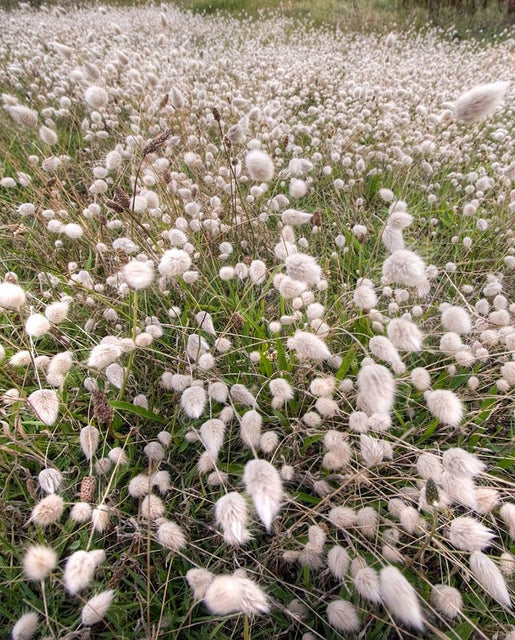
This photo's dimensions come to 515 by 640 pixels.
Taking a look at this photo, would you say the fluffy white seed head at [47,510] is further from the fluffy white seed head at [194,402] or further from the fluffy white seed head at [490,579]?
the fluffy white seed head at [490,579]

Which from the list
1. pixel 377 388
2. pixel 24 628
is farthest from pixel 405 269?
pixel 24 628

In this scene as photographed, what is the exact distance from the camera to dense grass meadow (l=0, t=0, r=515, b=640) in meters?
1.12

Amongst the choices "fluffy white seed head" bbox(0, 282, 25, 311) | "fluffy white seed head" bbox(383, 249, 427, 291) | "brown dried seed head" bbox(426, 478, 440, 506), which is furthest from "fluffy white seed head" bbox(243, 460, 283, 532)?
"fluffy white seed head" bbox(0, 282, 25, 311)

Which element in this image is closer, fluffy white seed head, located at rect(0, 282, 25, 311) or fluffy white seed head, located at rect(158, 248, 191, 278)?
fluffy white seed head, located at rect(0, 282, 25, 311)

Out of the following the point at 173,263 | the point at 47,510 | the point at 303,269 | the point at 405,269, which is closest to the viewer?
the point at 47,510

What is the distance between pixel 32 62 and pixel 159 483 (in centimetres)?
614

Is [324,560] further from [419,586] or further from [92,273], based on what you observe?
[92,273]

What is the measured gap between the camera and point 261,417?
1.46 metres

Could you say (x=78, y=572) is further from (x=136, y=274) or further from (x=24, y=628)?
(x=136, y=274)

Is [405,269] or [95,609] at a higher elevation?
[405,269]

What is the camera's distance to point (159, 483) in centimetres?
135

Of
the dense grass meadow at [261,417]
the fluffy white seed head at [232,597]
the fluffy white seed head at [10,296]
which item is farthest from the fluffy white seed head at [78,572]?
the fluffy white seed head at [10,296]

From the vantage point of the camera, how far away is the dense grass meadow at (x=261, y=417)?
112 centimetres

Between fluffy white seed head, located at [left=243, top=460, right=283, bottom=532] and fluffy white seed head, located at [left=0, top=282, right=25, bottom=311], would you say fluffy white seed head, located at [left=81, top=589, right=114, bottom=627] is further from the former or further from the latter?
fluffy white seed head, located at [left=0, top=282, right=25, bottom=311]
